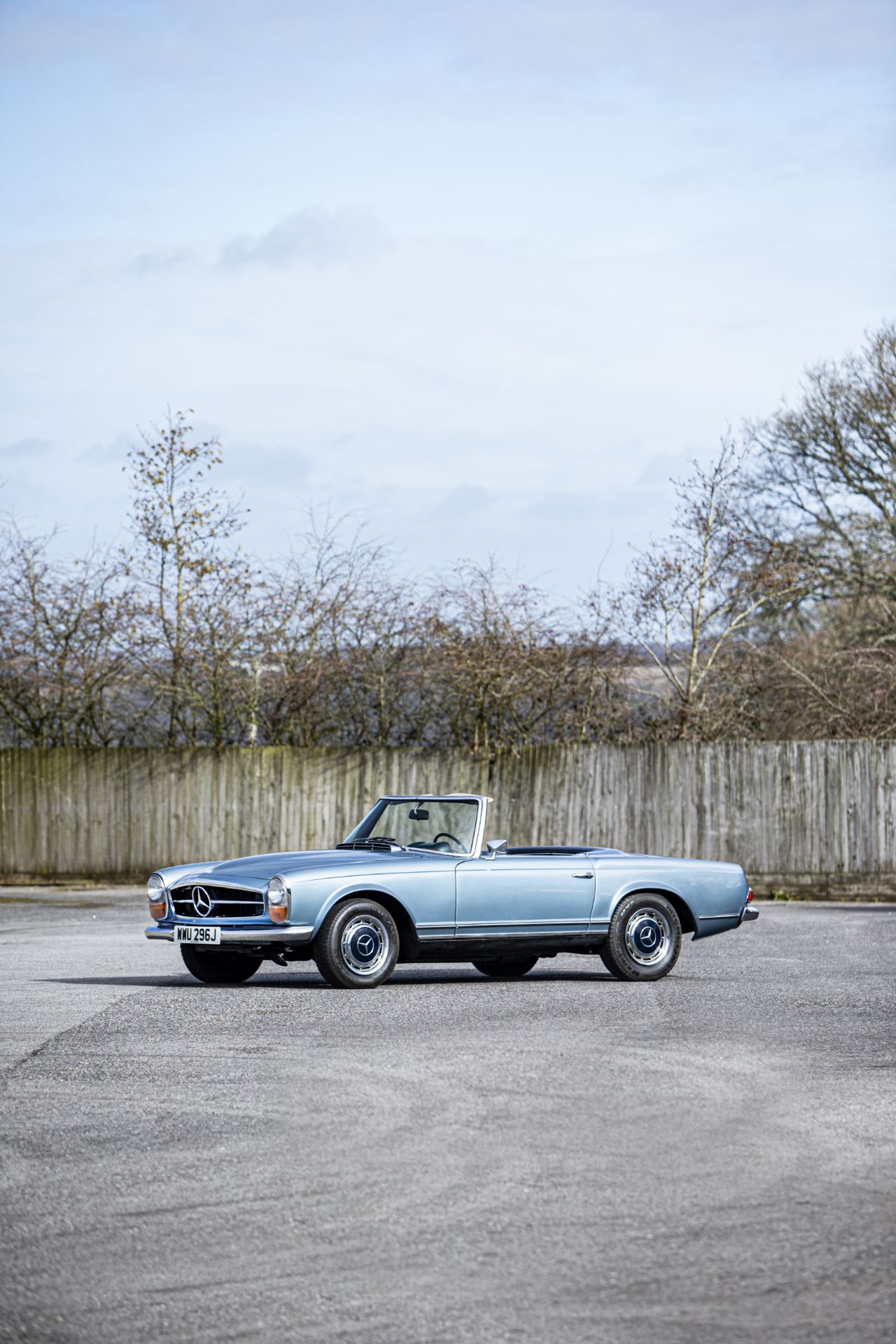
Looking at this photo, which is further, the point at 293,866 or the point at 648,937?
the point at 648,937

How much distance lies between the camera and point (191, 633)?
81.5ft

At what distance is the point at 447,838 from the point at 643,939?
65.6 inches

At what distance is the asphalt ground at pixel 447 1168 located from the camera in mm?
4395

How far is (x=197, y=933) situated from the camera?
1134 centimetres

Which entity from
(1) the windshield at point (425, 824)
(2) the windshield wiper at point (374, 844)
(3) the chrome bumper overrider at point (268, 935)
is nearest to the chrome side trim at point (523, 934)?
(1) the windshield at point (425, 824)

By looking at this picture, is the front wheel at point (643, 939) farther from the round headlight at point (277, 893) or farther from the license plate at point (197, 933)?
the license plate at point (197, 933)

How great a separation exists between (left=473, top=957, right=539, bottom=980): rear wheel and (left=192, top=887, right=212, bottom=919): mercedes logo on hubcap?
2566 mm

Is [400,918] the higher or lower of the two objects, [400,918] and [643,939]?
the higher

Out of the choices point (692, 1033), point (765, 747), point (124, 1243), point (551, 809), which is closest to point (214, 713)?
point (551, 809)

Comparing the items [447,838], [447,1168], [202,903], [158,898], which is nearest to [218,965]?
[158,898]

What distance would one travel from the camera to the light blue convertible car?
11.3 m

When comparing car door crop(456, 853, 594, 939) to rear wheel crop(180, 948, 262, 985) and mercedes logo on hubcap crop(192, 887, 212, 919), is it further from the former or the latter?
mercedes logo on hubcap crop(192, 887, 212, 919)

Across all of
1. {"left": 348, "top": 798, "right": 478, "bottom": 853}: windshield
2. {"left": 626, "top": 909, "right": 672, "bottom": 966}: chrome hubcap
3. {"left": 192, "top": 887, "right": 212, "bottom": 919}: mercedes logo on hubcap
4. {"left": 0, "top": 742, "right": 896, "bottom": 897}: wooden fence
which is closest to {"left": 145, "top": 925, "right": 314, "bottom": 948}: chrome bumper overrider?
{"left": 192, "top": 887, "right": 212, "bottom": 919}: mercedes logo on hubcap

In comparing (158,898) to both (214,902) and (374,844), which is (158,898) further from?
(374,844)
